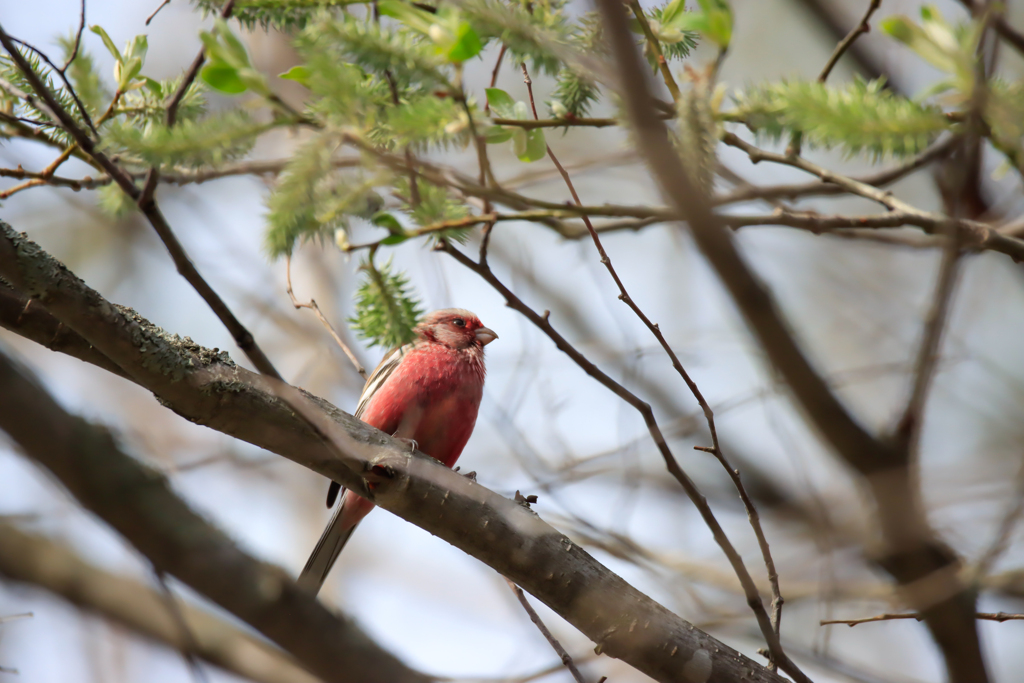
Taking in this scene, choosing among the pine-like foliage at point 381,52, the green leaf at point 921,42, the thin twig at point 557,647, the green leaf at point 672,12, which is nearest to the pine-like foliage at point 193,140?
the pine-like foliage at point 381,52

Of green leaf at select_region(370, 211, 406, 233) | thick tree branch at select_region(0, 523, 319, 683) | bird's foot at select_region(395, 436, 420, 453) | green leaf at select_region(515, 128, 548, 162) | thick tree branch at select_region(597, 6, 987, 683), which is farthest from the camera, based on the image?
thick tree branch at select_region(0, 523, 319, 683)

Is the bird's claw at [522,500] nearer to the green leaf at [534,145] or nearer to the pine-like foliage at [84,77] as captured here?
the green leaf at [534,145]

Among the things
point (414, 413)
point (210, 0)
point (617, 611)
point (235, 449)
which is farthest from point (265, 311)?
point (617, 611)

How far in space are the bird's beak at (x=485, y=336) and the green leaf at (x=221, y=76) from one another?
356 centimetres

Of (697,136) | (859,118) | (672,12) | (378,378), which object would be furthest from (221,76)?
(378,378)

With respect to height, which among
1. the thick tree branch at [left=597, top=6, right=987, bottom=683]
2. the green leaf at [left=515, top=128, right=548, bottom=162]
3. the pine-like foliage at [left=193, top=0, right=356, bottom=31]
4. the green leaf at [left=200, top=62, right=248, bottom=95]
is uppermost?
the pine-like foliage at [left=193, top=0, right=356, bottom=31]

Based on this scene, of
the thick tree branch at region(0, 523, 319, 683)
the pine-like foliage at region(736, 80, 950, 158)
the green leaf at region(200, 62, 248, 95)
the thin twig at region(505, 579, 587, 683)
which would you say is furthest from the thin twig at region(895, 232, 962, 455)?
the thick tree branch at region(0, 523, 319, 683)

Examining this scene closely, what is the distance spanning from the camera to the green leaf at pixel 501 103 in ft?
9.01

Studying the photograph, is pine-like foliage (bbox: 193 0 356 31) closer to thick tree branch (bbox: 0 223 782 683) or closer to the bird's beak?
thick tree branch (bbox: 0 223 782 683)

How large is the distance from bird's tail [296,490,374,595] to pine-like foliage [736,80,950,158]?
11.9 feet

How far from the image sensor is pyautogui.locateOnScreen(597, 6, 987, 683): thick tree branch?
1.62m

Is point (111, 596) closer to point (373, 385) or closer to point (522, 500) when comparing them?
point (373, 385)

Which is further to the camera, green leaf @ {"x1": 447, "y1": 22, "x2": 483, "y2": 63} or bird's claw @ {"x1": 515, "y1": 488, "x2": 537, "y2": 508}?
bird's claw @ {"x1": 515, "y1": 488, "x2": 537, "y2": 508}

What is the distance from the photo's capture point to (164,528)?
3.08m
